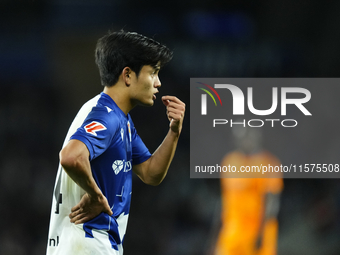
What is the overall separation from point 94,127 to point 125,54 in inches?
18.2

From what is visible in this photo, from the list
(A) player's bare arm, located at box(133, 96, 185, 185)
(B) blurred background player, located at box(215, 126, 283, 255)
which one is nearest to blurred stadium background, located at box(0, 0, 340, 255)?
(B) blurred background player, located at box(215, 126, 283, 255)

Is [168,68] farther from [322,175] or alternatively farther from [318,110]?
[322,175]

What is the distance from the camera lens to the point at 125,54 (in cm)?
165

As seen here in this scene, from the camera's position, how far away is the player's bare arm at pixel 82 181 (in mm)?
1240

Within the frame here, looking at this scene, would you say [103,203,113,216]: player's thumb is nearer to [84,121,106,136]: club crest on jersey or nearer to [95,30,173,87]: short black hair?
[84,121,106,136]: club crest on jersey

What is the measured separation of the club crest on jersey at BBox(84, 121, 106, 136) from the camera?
1.32m

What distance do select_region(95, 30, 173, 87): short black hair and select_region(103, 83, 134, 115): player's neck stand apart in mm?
32

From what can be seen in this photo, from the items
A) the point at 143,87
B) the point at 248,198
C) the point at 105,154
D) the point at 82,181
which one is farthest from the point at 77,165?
the point at 248,198

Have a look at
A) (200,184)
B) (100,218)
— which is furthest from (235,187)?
(100,218)

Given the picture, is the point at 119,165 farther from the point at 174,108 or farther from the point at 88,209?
the point at 174,108

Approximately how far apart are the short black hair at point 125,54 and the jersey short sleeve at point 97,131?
0.27 meters

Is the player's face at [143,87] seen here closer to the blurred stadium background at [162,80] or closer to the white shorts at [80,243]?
the white shorts at [80,243]

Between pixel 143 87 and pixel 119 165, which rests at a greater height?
pixel 143 87

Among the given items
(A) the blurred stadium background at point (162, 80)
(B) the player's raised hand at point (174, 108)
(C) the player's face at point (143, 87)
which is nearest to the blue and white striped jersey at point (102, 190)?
(C) the player's face at point (143, 87)
